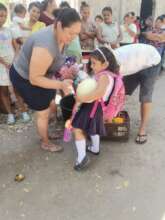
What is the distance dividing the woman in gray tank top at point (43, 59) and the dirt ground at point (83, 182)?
61 centimetres

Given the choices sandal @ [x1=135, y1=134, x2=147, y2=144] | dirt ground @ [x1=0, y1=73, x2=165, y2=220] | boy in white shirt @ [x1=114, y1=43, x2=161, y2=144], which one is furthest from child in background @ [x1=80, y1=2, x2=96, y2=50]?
sandal @ [x1=135, y1=134, x2=147, y2=144]

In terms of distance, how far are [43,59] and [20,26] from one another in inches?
79.9

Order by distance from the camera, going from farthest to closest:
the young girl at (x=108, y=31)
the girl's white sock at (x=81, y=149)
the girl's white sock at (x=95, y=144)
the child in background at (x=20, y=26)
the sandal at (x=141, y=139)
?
1. the young girl at (x=108, y=31)
2. the child in background at (x=20, y=26)
3. the sandal at (x=141, y=139)
4. the girl's white sock at (x=95, y=144)
5. the girl's white sock at (x=81, y=149)

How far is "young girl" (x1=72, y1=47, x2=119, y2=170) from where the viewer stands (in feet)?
8.91

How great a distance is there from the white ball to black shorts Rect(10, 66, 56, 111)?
40cm

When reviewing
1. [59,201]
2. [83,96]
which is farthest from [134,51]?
[59,201]

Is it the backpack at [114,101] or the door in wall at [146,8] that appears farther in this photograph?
the door in wall at [146,8]

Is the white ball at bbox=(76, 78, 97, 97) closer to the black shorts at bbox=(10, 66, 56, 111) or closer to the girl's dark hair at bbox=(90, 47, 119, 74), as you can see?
the girl's dark hair at bbox=(90, 47, 119, 74)

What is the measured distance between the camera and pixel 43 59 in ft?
8.18

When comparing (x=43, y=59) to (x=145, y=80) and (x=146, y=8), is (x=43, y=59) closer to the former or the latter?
(x=145, y=80)

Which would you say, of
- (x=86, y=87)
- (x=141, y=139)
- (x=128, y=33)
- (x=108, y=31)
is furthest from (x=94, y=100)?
(x=128, y=33)

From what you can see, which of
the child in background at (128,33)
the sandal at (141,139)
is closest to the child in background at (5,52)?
the sandal at (141,139)

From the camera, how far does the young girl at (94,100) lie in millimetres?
2715

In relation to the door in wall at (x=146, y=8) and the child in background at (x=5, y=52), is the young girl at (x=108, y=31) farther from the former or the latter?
the door in wall at (x=146, y=8)
